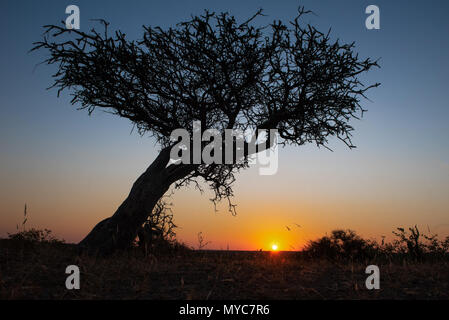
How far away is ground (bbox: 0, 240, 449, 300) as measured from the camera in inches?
215

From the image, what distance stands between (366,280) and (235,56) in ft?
21.6

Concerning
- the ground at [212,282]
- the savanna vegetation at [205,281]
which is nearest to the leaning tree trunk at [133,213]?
the savanna vegetation at [205,281]

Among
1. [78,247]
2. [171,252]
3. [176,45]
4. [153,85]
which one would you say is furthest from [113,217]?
[176,45]

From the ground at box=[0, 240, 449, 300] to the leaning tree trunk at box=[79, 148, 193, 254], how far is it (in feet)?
9.02

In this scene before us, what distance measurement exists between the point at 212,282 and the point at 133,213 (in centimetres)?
546

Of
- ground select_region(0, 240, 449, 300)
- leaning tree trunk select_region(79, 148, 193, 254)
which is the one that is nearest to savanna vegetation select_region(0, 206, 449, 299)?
ground select_region(0, 240, 449, 300)

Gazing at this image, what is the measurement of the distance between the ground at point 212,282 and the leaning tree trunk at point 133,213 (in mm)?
2751

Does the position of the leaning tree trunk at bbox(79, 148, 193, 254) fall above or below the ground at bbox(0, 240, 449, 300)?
above

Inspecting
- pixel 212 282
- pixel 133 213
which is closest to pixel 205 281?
pixel 212 282

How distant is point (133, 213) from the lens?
36.0 ft

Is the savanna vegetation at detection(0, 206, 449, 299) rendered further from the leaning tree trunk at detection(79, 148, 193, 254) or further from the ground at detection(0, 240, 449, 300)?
the leaning tree trunk at detection(79, 148, 193, 254)

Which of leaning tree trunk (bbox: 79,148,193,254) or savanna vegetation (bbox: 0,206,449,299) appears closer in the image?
savanna vegetation (bbox: 0,206,449,299)

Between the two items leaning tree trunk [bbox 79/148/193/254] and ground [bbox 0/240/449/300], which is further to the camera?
leaning tree trunk [bbox 79/148/193/254]

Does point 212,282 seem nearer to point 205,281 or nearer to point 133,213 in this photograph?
point 205,281
